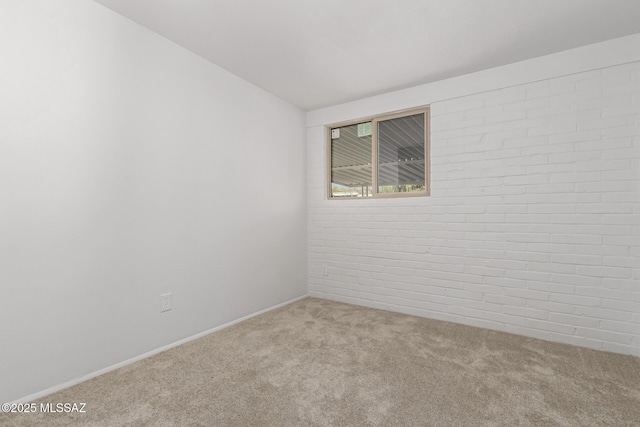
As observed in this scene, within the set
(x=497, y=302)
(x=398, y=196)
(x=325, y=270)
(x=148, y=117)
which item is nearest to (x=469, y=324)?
(x=497, y=302)

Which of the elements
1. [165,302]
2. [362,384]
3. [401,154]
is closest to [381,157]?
[401,154]

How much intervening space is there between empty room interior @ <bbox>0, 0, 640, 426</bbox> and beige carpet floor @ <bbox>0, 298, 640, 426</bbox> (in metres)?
0.02

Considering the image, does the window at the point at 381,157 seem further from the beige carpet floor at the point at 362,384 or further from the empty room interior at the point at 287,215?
the beige carpet floor at the point at 362,384

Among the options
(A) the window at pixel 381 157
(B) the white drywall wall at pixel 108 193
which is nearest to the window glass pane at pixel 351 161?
(A) the window at pixel 381 157

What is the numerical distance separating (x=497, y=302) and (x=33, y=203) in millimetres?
3542

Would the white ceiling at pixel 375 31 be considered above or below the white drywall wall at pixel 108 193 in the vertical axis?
above

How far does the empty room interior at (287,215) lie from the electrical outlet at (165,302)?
15 mm

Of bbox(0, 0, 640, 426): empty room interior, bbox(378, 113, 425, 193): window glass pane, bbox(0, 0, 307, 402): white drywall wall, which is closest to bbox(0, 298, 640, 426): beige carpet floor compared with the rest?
bbox(0, 0, 640, 426): empty room interior

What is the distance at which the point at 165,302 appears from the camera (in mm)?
2234

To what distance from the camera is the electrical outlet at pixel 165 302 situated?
7.25ft

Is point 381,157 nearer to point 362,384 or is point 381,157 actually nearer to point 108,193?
point 362,384

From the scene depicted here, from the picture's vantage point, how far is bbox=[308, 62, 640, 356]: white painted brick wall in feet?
7.28

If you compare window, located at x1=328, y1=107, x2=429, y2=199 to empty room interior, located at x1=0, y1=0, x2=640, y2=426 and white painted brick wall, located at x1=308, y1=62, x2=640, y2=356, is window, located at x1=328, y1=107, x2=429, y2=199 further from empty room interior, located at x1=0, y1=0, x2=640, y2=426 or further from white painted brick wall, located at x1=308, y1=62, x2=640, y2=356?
white painted brick wall, located at x1=308, y1=62, x2=640, y2=356

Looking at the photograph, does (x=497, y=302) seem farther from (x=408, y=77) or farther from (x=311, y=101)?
(x=311, y=101)
